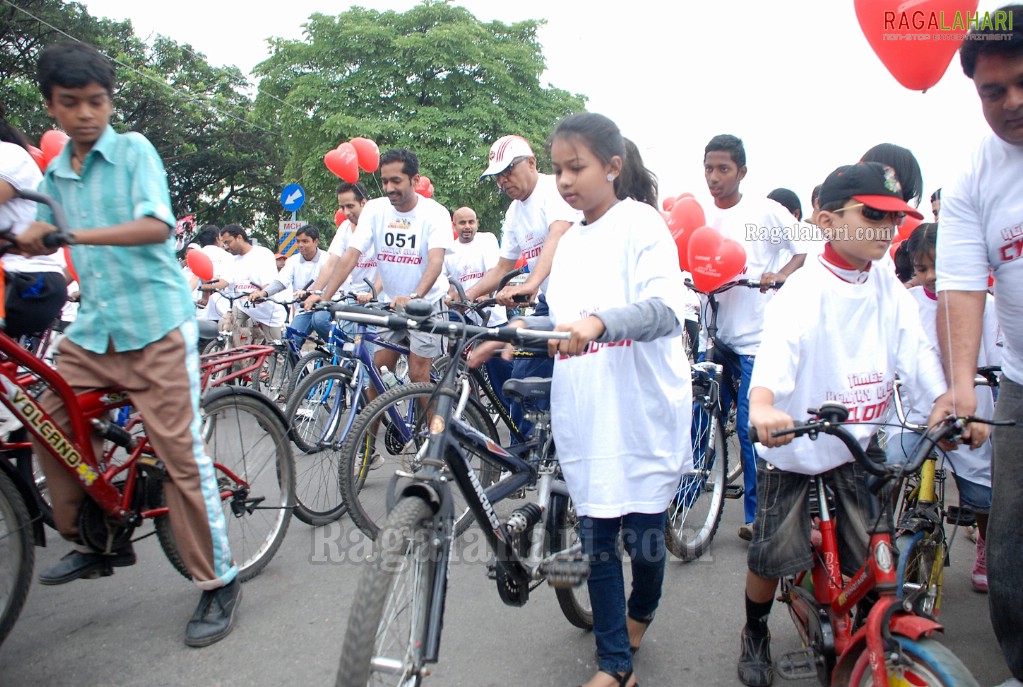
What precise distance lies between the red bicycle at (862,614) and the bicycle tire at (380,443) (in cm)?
136

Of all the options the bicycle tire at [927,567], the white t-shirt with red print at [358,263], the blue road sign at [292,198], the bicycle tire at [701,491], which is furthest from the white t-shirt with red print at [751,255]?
the blue road sign at [292,198]

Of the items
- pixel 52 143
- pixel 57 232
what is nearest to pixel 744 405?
pixel 57 232

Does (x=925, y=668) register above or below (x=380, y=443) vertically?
below

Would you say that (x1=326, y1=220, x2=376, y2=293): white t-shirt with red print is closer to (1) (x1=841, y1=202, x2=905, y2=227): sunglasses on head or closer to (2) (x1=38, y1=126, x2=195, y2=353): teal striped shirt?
(2) (x1=38, y1=126, x2=195, y2=353): teal striped shirt

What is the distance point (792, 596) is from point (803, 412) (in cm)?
63

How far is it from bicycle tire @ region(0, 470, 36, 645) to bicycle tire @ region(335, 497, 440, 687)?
1.44m

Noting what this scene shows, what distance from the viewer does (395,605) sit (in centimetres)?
205

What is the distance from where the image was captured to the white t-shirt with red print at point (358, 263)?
247 inches

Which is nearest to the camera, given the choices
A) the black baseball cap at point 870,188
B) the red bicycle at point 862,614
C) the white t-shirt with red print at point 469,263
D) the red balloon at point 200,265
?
the red bicycle at point 862,614

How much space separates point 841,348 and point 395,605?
1.54 metres

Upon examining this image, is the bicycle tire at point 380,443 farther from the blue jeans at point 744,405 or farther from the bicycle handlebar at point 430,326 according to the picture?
the blue jeans at point 744,405

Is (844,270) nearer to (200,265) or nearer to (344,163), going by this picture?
(200,265)

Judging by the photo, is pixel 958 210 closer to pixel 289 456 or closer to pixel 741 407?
pixel 741 407

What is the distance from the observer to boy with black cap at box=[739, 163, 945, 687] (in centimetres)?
247
